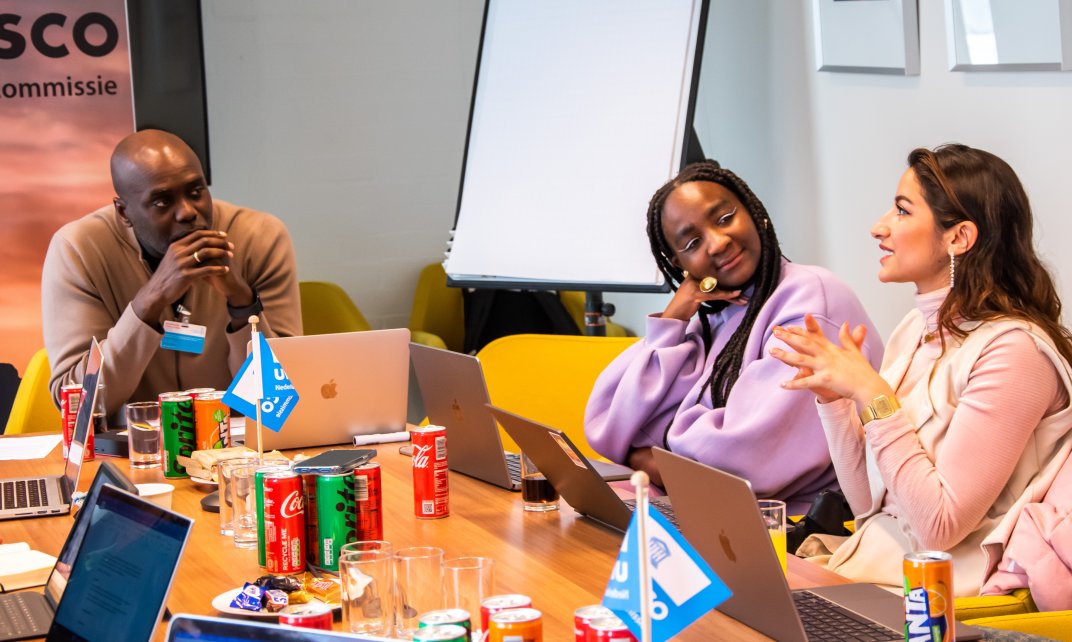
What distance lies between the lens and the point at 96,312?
325cm

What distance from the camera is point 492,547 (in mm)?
1884

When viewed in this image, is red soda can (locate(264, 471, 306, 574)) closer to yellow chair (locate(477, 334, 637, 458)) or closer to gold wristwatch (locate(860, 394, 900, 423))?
gold wristwatch (locate(860, 394, 900, 423))

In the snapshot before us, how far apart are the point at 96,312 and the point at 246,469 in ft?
4.84

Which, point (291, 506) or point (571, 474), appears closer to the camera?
point (291, 506)

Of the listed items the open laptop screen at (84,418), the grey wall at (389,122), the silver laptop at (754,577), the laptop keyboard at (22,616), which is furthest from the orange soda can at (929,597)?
the grey wall at (389,122)

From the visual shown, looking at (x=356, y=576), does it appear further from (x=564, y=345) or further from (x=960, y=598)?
(x=564, y=345)

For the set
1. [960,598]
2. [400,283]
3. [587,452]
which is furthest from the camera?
[400,283]

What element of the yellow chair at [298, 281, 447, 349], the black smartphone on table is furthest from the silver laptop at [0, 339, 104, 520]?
the yellow chair at [298, 281, 447, 349]

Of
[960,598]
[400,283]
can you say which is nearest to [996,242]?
[960,598]

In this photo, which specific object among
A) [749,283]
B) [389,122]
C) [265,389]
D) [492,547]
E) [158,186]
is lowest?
[492,547]

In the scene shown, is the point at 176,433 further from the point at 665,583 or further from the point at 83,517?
the point at 665,583

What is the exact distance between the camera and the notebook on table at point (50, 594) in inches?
59.8

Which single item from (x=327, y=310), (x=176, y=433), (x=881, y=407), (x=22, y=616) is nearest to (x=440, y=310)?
(x=327, y=310)

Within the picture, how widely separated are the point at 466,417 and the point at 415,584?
93 centimetres
